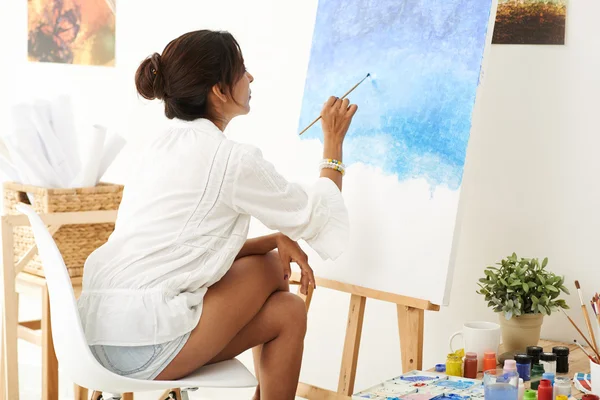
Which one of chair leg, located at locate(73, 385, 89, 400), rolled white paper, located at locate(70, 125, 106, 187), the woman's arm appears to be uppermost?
rolled white paper, located at locate(70, 125, 106, 187)

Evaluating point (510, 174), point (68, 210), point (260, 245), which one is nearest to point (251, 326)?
point (260, 245)

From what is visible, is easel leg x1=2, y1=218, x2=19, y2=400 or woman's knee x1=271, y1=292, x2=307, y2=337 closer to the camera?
woman's knee x1=271, y1=292, x2=307, y2=337

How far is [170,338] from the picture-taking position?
5.46 feet

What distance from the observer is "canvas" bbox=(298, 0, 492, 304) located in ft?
6.27

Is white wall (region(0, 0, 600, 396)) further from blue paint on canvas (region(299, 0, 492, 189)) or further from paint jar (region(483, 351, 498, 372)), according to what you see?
paint jar (region(483, 351, 498, 372))

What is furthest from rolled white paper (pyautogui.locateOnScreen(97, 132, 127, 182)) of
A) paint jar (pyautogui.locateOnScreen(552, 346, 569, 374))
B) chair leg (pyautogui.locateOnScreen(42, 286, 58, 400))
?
paint jar (pyautogui.locateOnScreen(552, 346, 569, 374))

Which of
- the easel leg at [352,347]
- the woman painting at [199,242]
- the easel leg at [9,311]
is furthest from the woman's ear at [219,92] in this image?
the easel leg at [9,311]

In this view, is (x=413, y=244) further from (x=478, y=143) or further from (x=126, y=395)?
(x=126, y=395)

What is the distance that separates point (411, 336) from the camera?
76.6 inches

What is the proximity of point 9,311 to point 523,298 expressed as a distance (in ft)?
4.80

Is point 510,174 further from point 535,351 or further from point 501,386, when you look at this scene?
point 501,386

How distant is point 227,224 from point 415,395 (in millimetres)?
515

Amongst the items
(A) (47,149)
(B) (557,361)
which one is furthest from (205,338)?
(A) (47,149)

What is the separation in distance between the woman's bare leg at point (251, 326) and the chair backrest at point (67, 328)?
0.15 metres
